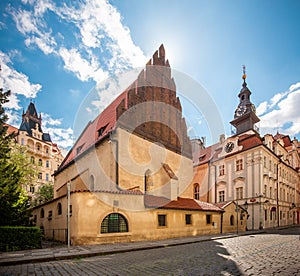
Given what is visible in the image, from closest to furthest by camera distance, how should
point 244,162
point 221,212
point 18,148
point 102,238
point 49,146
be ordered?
1. point 102,238
2. point 221,212
3. point 18,148
4. point 244,162
5. point 49,146

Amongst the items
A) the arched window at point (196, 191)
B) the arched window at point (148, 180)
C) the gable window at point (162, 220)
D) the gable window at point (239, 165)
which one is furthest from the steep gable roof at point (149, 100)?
the arched window at point (196, 191)

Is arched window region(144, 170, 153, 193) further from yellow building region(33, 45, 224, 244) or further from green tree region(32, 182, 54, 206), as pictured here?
green tree region(32, 182, 54, 206)

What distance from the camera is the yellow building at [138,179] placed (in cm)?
1304

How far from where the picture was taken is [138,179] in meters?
18.1

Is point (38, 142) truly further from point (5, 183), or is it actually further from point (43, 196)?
point (5, 183)

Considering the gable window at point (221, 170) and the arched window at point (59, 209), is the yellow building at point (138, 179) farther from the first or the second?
the gable window at point (221, 170)

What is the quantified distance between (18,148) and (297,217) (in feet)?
156

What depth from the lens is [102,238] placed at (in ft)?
41.8

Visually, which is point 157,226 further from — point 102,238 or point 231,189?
point 231,189

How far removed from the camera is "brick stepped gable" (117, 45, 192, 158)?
18.6 metres

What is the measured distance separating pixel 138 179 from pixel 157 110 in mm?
6897

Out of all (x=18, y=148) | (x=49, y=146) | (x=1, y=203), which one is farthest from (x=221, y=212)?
(x=49, y=146)

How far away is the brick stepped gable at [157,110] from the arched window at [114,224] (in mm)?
7045

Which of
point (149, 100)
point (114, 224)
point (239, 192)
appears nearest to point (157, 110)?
point (149, 100)
